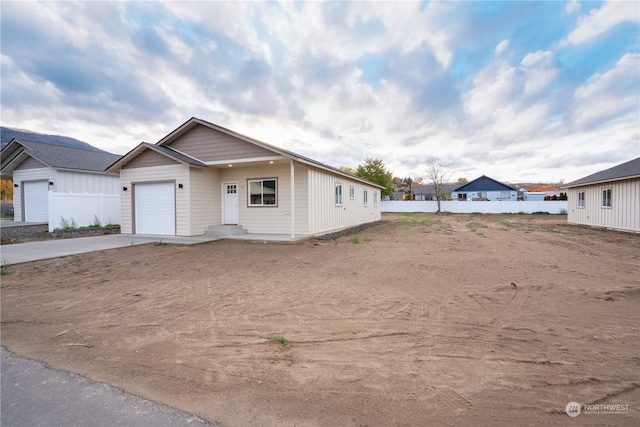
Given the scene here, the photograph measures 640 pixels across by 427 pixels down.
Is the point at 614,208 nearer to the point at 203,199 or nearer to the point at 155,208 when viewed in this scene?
the point at 203,199

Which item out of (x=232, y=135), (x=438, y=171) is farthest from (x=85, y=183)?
(x=438, y=171)

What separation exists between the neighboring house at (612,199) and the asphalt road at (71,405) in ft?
64.7

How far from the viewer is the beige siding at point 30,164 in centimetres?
1666

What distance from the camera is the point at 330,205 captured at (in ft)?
48.0

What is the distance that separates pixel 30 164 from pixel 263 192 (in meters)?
15.3

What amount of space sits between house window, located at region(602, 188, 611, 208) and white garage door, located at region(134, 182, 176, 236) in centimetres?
2324

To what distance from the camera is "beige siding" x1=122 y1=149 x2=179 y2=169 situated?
12828 millimetres

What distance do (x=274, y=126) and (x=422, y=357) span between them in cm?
1843

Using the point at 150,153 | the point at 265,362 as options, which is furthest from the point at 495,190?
the point at 265,362

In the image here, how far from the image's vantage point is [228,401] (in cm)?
231

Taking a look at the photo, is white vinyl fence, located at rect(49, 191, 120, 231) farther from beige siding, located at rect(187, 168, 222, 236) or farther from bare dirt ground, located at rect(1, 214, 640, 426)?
bare dirt ground, located at rect(1, 214, 640, 426)

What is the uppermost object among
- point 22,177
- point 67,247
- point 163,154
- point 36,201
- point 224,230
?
point 163,154

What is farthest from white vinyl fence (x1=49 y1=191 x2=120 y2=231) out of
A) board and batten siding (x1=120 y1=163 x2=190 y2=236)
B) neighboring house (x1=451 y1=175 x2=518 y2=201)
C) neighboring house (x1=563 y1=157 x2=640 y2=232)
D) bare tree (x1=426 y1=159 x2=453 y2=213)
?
neighboring house (x1=451 y1=175 x2=518 y2=201)

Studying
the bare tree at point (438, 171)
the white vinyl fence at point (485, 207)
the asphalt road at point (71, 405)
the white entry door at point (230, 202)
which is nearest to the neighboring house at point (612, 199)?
the white vinyl fence at point (485, 207)
